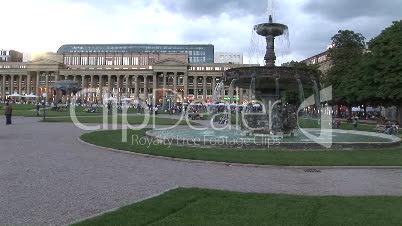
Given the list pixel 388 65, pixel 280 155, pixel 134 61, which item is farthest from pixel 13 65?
pixel 280 155

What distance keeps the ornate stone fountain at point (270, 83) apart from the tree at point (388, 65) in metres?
28.1

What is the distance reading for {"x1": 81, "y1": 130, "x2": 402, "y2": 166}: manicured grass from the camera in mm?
17516

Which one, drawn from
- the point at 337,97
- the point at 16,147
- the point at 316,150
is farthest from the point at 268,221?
the point at 337,97

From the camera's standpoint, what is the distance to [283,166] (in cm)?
1672

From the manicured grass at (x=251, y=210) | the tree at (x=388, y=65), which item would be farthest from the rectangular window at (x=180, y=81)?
the manicured grass at (x=251, y=210)

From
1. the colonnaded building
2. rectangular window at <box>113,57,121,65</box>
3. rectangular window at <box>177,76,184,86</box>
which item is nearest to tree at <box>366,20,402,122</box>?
the colonnaded building

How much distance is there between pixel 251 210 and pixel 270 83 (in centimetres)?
1861

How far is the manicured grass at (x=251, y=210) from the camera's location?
328 inches

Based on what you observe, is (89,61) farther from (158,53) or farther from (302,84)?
(302,84)

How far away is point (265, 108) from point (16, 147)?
14.8 m

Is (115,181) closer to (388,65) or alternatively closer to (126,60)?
(388,65)

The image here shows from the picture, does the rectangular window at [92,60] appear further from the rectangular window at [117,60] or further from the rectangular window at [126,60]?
the rectangular window at [126,60]

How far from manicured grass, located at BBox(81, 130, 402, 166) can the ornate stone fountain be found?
5474 millimetres

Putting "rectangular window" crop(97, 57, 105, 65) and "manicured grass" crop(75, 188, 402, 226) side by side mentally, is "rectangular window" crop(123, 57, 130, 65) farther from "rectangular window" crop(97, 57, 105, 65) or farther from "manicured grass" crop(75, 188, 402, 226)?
"manicured grass" crop(75, 188, 402, 226)
